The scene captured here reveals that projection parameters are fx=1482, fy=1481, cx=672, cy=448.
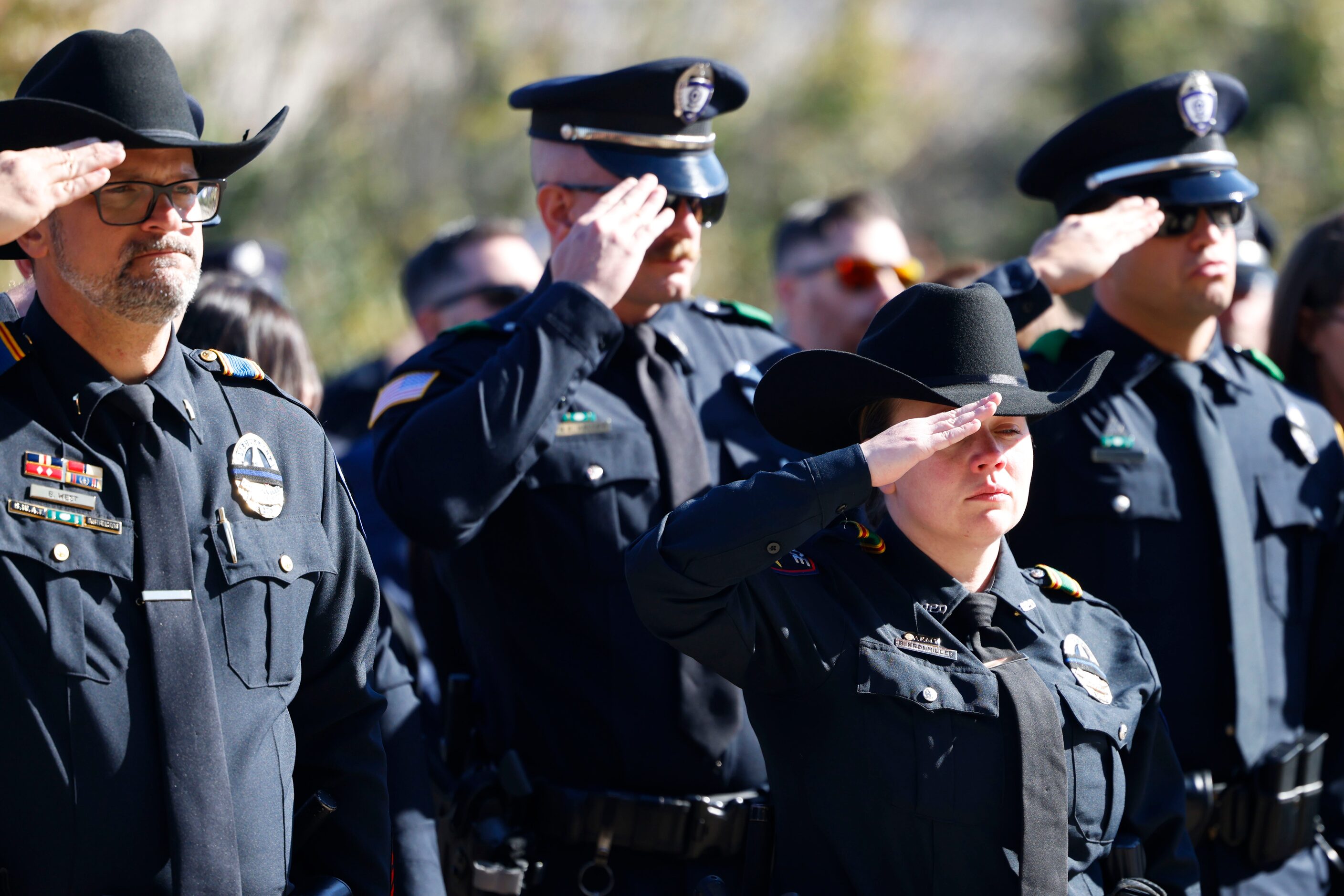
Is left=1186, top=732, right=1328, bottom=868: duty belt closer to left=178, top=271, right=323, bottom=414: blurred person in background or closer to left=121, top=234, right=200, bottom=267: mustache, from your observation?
left=178, top=271, right=323, bottom=414: blurred person in background

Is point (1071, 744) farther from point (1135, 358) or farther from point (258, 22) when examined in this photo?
point (258, 22)

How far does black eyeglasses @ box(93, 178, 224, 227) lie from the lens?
255 cm

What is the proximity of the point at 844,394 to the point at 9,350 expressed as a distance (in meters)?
1.46

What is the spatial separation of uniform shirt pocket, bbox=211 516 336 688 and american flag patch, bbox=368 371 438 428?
0.77 metres

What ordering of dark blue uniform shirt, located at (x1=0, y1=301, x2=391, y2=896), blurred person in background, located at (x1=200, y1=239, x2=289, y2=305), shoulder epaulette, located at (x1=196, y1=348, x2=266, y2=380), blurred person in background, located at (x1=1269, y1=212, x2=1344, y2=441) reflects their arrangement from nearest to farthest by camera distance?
dark blue uniform shirt, located at (x1=0, y1=301, x2=391, y2=896) < shoulder epaulette, located at (x1=196, y1=348, x2=266, y2=380) < blurred person in background, located at (x1=1269, y1=212, x2=1344, y2=441) < blurred person in background, located at (x1=200, y1=239, x2=289, y2=305)

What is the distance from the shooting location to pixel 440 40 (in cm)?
2377

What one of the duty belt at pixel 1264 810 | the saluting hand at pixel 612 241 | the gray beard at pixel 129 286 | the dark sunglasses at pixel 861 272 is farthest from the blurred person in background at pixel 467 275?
the duty belt at pixel 1264 810

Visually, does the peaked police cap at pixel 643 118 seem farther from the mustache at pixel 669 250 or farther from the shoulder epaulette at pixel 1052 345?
the shoulder epaulette at pixel 1052 345

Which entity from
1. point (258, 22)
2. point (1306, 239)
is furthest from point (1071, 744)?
point (258, 22)

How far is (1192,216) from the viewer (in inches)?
154

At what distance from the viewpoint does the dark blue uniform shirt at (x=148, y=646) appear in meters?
2.30

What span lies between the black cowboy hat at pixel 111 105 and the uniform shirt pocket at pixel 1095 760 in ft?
5.94

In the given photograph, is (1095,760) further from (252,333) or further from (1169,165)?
(252,333)

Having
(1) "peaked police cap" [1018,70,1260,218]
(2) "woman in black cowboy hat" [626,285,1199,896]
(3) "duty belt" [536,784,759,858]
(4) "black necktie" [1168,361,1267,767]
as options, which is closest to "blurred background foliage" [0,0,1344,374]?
(1) "peaked police cap" [1018,70,1260,218]
